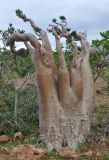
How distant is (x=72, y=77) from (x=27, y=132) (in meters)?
2.13

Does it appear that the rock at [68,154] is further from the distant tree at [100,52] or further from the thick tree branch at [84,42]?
the distant tree at [100,52]

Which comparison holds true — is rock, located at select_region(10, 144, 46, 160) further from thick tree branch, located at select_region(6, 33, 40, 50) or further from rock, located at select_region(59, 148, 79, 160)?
thick tree branch, located at select_region(6, 33, 40, 50)

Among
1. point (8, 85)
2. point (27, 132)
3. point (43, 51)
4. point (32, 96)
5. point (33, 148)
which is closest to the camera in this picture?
point (33, 148)

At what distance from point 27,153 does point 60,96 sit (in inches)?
57.8

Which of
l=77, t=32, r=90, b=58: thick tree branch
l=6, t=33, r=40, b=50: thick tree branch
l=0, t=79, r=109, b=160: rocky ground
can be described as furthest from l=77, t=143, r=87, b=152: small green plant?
l=6, t=33, r=40, b=50: thick tree branch

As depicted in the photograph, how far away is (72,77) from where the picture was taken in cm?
941

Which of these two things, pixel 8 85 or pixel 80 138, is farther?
pixel 8 85

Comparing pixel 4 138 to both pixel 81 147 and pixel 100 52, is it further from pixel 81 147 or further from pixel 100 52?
pixel 100 52

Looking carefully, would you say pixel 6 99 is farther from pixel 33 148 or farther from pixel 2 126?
pixel 33 148

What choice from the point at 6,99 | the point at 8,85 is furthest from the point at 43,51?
the point at 8,85

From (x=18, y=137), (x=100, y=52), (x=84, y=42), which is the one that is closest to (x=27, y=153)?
(x=18, y=137)

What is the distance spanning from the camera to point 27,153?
8461 mm

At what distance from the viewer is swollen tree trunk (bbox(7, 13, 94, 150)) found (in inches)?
365

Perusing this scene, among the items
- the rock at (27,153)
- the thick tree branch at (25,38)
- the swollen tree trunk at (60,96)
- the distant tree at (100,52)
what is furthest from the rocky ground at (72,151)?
the thick tree branch at (25,38)
